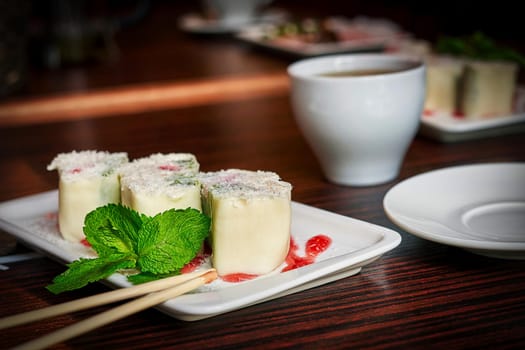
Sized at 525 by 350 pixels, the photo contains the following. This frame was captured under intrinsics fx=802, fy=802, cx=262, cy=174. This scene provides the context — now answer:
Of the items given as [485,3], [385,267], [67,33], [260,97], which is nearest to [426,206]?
[385,267]

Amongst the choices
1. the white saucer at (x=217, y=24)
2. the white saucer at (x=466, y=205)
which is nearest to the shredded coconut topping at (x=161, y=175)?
the white saucer at (x=466, y=205)

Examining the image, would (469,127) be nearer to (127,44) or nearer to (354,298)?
(354,298)

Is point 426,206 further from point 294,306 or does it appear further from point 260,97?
point 260,97

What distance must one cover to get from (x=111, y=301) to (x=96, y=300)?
0.06 ft

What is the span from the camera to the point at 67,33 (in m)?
2.51

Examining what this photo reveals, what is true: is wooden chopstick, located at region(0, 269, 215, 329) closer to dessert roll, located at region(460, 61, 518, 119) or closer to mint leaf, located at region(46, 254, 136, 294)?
mint leaf, located at region(46, 254, 136, 294)

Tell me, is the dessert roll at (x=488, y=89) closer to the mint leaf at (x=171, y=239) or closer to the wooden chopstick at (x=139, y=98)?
the wooden chopstick at (x=139, y=98)

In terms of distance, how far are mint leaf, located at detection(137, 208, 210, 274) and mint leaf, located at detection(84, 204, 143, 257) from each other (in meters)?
0.02

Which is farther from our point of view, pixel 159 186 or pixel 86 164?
pixel 86 164

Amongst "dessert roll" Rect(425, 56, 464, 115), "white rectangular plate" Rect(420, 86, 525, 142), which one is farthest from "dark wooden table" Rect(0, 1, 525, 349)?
"dessert roll" Rect(425, 56, 464, 115)

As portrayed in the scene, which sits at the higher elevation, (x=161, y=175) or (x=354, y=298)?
(x=161, y=175)

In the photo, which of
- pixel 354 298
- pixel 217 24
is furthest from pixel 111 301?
pixel 217 24

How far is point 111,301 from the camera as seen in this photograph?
73cm

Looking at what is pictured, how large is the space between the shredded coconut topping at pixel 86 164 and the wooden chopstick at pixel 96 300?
0.77 ft
